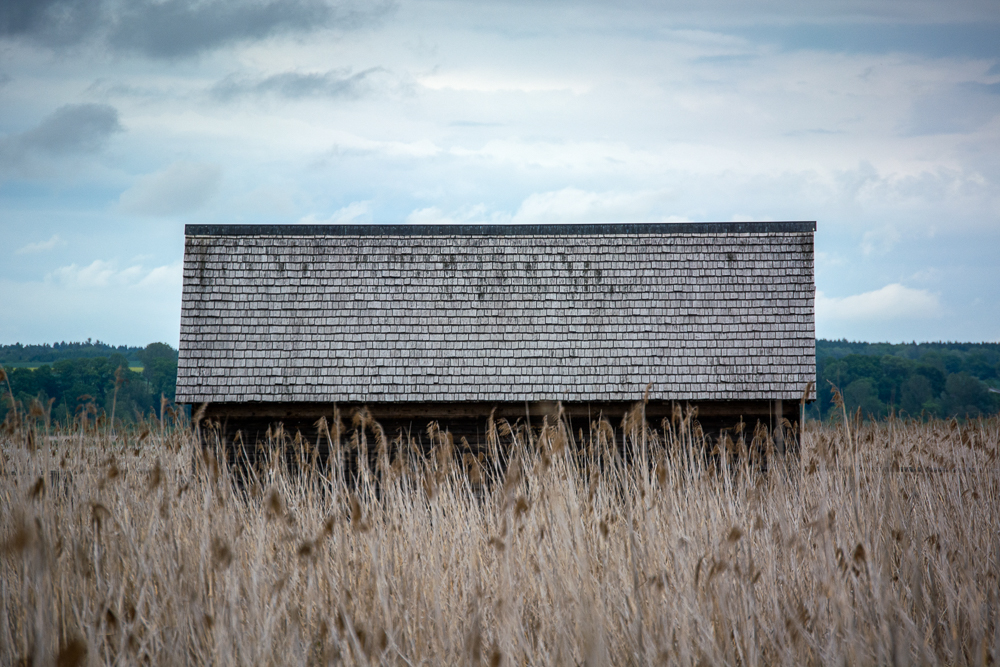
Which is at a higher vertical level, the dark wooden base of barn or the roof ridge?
the roof ridge

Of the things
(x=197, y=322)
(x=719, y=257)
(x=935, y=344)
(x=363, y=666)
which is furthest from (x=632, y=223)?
Result: (x=935, y=344)

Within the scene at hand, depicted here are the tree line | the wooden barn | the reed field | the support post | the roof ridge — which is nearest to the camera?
the reed field

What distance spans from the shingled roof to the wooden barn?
3cm

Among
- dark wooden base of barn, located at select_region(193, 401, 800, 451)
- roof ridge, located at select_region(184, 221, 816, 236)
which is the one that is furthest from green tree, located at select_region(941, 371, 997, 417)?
dark wooden base of barn, located at select_region(193, 401, 800, 451)

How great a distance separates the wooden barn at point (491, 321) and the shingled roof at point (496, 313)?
0.09 feet

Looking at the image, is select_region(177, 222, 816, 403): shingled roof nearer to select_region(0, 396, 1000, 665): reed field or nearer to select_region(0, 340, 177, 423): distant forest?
select_region(0, 340, 177, 423): distant forest

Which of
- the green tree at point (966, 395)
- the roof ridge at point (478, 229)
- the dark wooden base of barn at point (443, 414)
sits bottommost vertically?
the dark wooden base of barn at point (443, 414)

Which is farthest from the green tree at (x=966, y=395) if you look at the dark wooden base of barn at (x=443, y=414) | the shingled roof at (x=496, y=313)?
the dark wooden base of barn at (x=443, y=414)

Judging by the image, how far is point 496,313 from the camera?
1239 centimetres

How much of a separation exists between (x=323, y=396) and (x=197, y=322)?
2.71 m

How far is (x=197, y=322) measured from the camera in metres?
12.2

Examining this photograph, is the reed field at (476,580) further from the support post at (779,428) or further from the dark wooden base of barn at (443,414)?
the dark wooden base of barn at (443,414)

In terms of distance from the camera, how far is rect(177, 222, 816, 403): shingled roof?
1187 centimetres

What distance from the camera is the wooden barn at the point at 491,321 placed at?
38.9 feet
